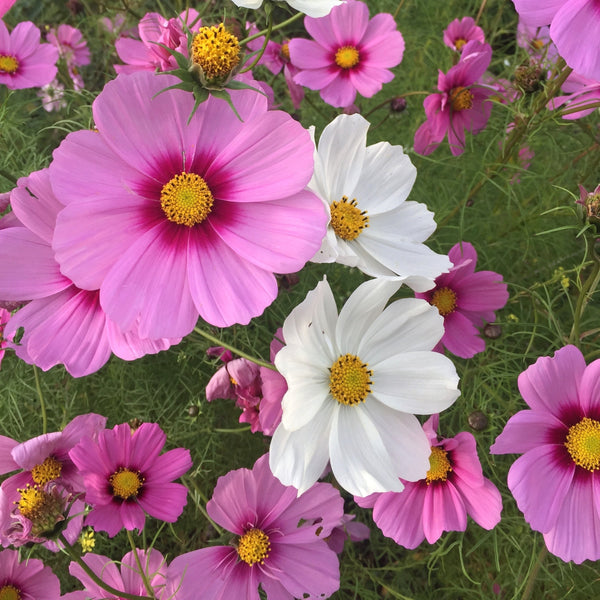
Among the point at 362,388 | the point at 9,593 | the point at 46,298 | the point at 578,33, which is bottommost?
the point at 9,593

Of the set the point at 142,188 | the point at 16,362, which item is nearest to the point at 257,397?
the point at 142,188

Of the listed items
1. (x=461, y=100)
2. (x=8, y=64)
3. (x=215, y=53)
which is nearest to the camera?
(x=215, y=53)

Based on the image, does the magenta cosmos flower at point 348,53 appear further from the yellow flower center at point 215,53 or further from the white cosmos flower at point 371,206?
the yellow flower center at point 215,53

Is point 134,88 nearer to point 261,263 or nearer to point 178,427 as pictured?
point 261,263

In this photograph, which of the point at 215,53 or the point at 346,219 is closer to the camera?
the point at 215,53

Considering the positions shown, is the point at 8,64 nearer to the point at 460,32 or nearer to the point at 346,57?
the point at 346,57

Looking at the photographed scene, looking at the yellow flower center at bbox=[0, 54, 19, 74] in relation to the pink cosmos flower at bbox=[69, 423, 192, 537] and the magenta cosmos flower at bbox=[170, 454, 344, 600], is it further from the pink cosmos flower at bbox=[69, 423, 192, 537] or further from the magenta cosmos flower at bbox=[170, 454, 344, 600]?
the magenta cosmos flower at bbox=[170, 454, 344, 600]

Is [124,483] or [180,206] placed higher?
[180,206]

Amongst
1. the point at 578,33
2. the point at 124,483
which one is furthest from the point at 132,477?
the point at 578,33
